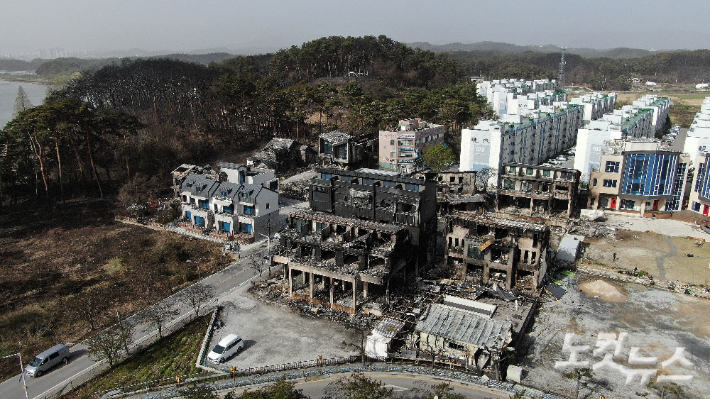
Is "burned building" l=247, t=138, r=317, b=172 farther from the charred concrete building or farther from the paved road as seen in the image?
the paved road

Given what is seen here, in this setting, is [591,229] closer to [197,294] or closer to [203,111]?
[197,294]

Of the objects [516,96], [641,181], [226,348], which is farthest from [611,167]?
[516,96]

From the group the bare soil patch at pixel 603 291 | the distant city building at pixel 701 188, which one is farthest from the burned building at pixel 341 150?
the distant city building at pixel 701 188

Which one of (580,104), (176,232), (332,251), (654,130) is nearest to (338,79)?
(580,104)

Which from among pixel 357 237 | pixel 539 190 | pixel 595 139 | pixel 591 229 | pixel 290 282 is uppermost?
pixel 595 139

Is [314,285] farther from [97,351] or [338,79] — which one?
[338,79]

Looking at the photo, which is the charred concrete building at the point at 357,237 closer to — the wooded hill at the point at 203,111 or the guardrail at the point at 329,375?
the guardrail at the point at 329,375
